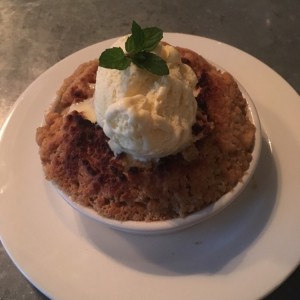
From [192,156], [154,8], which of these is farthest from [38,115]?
[154,8]

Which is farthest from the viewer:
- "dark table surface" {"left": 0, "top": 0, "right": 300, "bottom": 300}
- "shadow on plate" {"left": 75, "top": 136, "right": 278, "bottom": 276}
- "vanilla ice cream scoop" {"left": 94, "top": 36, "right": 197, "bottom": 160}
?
"dark table surface" {"left": 0, "top": 0, "right": 300, "bottom": 300}

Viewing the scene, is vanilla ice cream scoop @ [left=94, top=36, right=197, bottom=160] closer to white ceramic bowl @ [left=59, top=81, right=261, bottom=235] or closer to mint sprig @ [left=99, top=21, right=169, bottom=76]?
mint sprig @ [left=99, top=21, right=169, bottom=76]

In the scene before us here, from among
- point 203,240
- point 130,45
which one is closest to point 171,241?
point 203,240

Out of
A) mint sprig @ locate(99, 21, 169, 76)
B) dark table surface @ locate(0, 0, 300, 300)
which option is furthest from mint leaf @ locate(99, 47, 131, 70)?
dark table surface @ locate(0, 0, 300, 300)

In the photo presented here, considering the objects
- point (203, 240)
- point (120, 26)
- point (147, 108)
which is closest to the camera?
point (147, 108)

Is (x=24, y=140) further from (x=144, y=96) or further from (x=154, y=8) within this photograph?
(x=154, y=8)

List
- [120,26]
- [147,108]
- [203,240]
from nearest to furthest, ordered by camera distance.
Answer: [147,108], [203,240], [120,26]

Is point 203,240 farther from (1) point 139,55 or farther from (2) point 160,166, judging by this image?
(1) point 139,55
